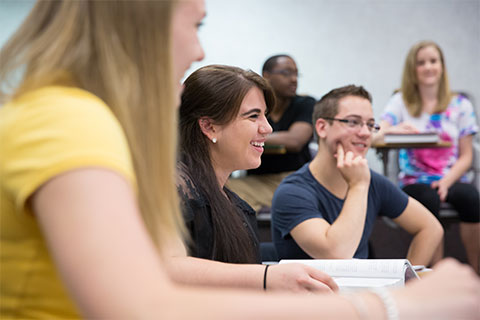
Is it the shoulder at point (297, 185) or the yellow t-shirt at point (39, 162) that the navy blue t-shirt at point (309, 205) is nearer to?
the shoulder at point (297, 185)

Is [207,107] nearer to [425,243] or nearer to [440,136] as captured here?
[425,243]

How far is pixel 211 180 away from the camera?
1482 millimetres

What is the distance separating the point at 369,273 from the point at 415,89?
2512 mm

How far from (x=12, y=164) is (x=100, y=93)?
125 millimetres

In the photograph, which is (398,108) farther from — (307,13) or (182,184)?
(182,184)

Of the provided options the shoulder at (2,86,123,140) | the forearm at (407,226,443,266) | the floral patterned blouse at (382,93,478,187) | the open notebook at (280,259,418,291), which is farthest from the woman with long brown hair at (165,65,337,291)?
the floral patterned blouse at (382,93,478,187)

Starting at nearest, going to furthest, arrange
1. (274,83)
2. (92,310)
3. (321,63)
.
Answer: (92,310), (274,83), (321,63)

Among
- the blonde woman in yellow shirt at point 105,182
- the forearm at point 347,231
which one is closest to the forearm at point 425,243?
the forearm at point 347,231

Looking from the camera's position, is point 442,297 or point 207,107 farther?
point 207,107

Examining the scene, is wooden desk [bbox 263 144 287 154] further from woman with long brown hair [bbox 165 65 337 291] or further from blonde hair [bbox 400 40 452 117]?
woman with long brown hair [bbox 165 65 337 291]

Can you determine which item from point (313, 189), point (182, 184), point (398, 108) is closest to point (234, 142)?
point (182, 184)

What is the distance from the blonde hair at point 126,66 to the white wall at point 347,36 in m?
4.25

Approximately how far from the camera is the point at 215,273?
1.11m

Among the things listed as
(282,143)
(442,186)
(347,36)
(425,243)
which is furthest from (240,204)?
(347,36)
